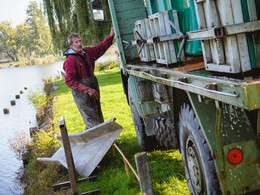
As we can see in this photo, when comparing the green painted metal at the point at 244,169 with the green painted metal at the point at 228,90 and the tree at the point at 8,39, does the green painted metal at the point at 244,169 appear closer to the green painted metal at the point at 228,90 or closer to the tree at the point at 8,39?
the green painted metal at the point at 228,90

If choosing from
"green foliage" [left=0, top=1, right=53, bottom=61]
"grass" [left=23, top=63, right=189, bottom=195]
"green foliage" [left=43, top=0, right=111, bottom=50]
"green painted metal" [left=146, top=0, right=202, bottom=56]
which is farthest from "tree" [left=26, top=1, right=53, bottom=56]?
"green painted metal" [left=146, top=0, right=202, bottom=56]

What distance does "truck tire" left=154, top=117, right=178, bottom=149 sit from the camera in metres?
4.71

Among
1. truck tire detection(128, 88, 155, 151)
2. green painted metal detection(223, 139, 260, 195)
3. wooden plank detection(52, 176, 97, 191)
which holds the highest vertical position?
green painted metal detection(223, 139, 260, 195)

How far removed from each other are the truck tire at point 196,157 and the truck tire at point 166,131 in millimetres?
1034

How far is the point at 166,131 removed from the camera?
189 inches

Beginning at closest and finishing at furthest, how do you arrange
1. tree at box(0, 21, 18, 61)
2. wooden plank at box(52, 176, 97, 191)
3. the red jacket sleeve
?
1. wooden plank at box(52, 176, 97, 191)
2. the red jacket sleeve
3. tree at box(0, 21, 18, 61)

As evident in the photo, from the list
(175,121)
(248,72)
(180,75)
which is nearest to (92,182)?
(175,121)

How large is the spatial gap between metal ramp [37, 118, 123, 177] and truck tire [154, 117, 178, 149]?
85 cm

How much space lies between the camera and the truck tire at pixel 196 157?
9.77 ft

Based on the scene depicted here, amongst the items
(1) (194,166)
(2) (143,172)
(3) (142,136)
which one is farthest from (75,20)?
(1) (194,166)

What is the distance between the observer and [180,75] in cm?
304

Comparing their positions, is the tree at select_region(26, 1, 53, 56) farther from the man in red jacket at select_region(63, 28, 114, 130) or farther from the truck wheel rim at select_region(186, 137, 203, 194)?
the truck wheel rim at select_region(186, 137, 203, 194)

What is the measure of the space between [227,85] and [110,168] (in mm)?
4201

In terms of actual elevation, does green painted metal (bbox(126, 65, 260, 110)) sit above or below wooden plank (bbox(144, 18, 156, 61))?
below
